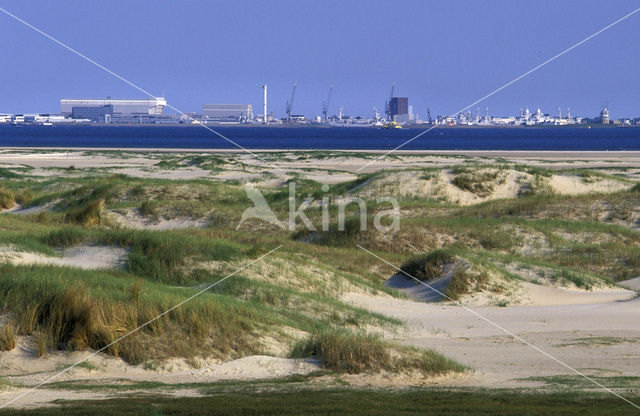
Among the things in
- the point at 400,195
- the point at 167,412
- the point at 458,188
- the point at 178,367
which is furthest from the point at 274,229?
the point at 167,412

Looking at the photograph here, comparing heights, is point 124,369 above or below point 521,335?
above

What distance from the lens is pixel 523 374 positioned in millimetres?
12102

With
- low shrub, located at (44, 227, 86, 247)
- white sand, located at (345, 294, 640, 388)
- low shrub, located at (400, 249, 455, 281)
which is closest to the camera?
white sand, located at (345, 294, 640, 388)

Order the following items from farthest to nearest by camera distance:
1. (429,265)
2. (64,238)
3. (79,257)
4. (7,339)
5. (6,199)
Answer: (6,199) < (429,265) < (64,238) < (79,257) < (7,339)

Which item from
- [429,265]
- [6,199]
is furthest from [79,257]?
[6,199]

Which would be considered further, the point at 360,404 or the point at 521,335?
the point at 521,335

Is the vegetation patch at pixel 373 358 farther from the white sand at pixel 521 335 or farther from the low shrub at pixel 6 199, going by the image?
the low shrub at pixel 6 199

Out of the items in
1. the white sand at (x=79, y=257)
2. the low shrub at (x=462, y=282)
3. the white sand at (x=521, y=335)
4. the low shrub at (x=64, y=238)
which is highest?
the low shrub at (x=64, y=238)

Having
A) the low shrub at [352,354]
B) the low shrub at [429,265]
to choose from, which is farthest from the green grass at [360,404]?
the low shrub at [429,265]

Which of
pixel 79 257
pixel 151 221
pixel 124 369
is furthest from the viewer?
pixel 151 221

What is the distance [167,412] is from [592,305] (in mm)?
12398

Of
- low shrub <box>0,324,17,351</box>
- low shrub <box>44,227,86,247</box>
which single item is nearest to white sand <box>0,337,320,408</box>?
low shrub <box>0,324,17,351</box>

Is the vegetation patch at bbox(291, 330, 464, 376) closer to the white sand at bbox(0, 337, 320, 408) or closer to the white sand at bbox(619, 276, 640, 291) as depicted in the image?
the white sand at bbox(0, 337, 320, 408)

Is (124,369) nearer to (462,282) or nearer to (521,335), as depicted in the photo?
(521,335)
